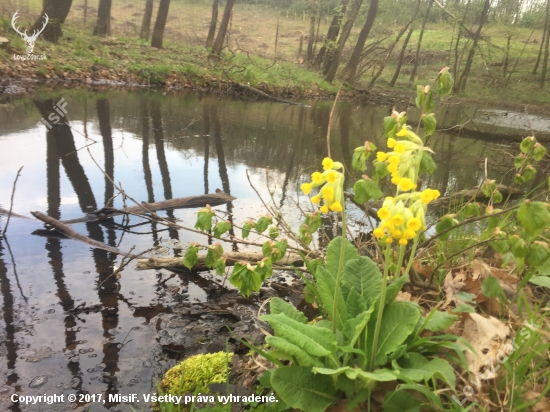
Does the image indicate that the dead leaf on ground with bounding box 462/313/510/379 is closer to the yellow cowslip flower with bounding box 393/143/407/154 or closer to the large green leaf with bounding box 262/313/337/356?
the large green leaf with bounding box 262/313/337/356

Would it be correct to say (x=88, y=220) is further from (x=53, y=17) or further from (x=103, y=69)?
(x=53, y=17)

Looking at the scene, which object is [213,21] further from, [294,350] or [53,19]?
[294,350]

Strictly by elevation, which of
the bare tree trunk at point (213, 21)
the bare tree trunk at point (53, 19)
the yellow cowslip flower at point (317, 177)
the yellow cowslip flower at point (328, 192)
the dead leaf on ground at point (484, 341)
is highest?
the bare tree trunk at point (213, 21)

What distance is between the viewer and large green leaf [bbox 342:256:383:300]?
175 cm

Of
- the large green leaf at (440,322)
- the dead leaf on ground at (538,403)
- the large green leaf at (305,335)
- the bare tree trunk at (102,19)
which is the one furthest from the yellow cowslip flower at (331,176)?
the bare tree trunk at (102,19)

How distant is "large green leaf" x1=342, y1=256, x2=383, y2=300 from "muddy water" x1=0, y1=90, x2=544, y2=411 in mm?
978

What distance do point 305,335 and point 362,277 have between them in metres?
0.47

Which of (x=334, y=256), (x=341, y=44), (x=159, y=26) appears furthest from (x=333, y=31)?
(x=334, y=256)

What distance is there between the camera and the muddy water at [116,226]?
6.97 feet

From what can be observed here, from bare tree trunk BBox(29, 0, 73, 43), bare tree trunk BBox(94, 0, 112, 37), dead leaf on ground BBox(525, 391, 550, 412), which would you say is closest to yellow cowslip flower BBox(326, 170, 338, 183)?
dead leaf on ground BBox(525, 391, 550, 412)

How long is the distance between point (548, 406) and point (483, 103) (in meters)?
25.3

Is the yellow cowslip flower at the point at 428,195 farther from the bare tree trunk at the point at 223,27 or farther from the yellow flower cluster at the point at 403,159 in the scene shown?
the bare tree trunk at the point at 223,27

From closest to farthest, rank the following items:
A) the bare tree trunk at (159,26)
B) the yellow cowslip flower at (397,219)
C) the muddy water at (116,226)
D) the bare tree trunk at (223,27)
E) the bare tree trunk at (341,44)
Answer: the yellow cowslip flower at (397,219) < the muddy water at (116,226) < the bare tree trunk at (159,26) < the bare tree trunk at (223,27) < the bare tree trunk at (341,44)

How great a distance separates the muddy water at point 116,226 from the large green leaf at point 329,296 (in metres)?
0.90
